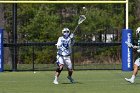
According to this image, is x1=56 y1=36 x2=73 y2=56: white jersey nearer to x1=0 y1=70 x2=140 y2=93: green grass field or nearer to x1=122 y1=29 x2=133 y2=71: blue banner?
x1=0 y1=70 x2=140 y2=93: green grass field

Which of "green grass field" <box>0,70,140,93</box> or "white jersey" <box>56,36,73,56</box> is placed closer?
"green grass field" <box>0,70,140,93</box>

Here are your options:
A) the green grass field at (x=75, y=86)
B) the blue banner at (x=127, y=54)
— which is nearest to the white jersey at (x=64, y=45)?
the green grass field at (x=75, y=86)

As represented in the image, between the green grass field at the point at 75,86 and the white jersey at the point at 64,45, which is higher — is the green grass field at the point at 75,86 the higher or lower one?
the lower one

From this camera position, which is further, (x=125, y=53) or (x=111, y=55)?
(x=111, y=55)

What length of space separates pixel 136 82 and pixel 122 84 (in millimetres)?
894

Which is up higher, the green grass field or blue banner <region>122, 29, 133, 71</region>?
blue banner <region>122, 29, 133, 71</region>

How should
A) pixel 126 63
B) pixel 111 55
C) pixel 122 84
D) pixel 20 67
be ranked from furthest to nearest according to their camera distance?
pixel 111 55 → pixel 20 67 → pixel 126 63 → pixel 122 84

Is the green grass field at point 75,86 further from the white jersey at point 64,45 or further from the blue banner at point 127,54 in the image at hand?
the blue banner at point 127,54

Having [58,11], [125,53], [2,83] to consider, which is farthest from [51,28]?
[2,83]

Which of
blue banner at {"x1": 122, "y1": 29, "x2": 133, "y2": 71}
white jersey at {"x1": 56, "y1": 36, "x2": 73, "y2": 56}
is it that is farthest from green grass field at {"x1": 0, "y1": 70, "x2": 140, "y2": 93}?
blue banner at {"x1": 122, "y1": 29, "x2": 133, "y2": 71}

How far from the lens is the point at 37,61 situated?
2847cm

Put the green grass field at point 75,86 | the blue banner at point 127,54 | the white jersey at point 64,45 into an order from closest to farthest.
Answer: the green grass field at point 75,86, the white jersey at point 64,45, the blue banner at point 127,54

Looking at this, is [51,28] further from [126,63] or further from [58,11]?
[126,63]

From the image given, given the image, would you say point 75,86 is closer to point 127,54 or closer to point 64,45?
point 64,45
